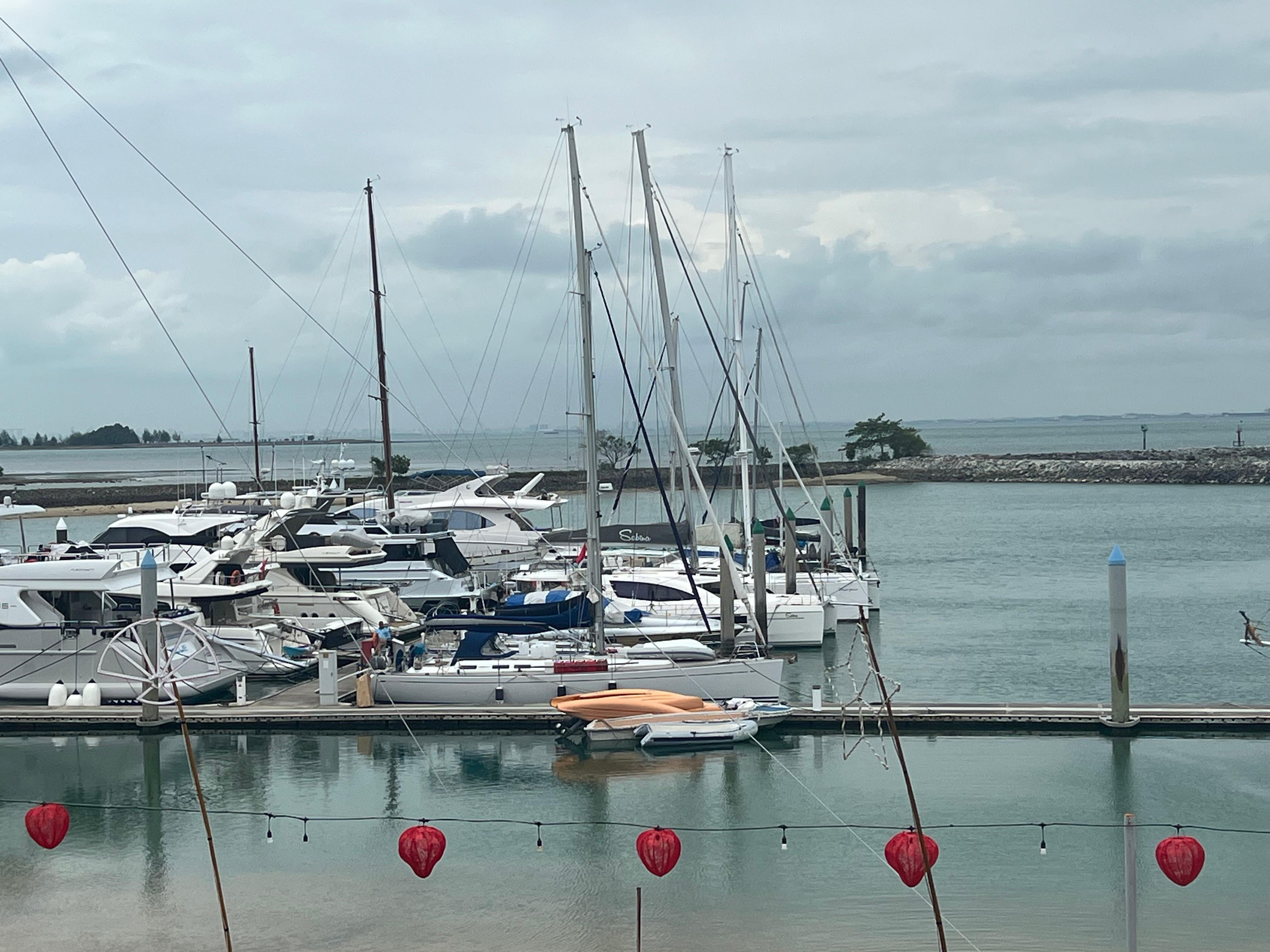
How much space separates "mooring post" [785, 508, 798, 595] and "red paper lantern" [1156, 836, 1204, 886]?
74.1 feet

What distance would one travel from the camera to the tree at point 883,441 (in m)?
153

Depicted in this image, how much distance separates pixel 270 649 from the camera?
3319 centimetres

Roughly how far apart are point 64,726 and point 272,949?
A: 43.6 ft

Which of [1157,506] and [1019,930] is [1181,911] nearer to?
[1019,930]

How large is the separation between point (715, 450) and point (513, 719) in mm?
77985

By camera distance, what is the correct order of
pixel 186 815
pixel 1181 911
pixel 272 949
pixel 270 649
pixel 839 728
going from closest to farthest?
pixel 272 949 < pixel 1181 911 < pixel 186 815 < pixel 839 728 < pixel 270 649

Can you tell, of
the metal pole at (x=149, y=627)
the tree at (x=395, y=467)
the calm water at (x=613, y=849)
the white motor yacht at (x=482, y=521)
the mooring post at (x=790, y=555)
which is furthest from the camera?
the tree at (x=395, y=467)

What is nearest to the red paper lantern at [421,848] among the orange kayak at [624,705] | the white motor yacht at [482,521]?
the orange kayak at [624,705]

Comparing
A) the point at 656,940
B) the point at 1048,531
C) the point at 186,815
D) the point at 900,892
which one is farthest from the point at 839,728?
the point at 1048,531

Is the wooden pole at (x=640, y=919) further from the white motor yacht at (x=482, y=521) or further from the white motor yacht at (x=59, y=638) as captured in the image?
the white motor yacht at (x=482, y=521)

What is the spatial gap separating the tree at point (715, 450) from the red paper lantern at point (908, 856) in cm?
3172

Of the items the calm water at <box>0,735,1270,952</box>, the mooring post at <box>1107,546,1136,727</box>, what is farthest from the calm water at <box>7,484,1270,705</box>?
the calm water at <box>0,735,1270,952</box>

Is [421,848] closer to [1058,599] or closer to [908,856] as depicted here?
[908,856]

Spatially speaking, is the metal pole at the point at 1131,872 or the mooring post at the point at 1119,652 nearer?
the metal pole at the point at 1131,872
